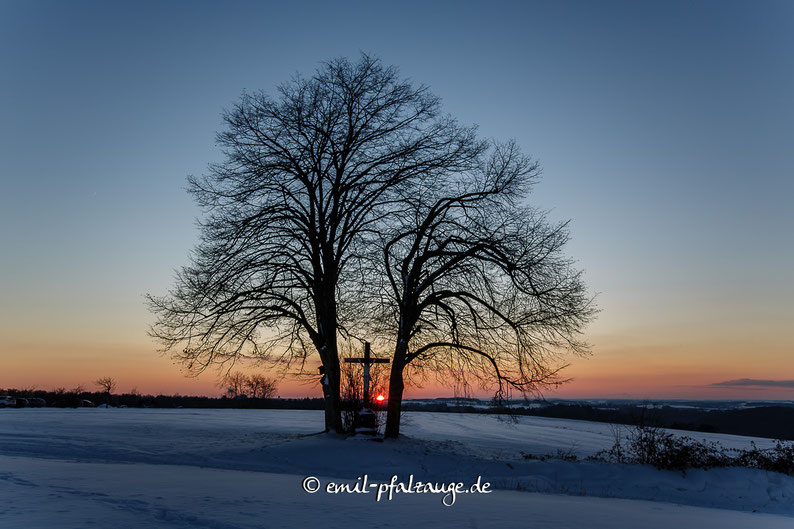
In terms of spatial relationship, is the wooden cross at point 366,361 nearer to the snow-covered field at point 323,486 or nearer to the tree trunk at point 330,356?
the tree trunk at point 330,356

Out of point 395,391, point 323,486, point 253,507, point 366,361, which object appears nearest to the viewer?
point 253,507

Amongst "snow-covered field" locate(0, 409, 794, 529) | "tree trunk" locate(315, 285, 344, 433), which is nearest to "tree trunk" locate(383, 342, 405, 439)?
"snow-covered field" locate(0, 409, 794, 529)

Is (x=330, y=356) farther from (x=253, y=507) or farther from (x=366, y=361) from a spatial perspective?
(x=253, y=507)

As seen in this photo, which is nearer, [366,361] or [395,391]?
[395,391]

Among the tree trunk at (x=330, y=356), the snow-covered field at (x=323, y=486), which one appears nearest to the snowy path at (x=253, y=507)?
the snow-covered field at (x=323, y=486)

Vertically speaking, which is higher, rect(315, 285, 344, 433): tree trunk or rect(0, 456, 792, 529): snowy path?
rect(315, 285, 344, 433): tree trunk

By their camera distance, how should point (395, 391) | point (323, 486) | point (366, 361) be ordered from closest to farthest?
1. point (323, 486)
2. point (395, 391)
3. point (366, 361)

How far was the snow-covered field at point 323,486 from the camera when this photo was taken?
27.1 ft

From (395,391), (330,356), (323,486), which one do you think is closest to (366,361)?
(330,356)

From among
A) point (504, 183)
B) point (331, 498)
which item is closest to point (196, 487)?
point (331, 498)

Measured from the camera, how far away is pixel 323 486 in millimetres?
11883

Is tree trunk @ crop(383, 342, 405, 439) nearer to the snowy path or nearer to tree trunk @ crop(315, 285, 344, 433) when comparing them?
tree trunk @ crop(315, 285, 344, 433)

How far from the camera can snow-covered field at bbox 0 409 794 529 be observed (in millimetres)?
8266

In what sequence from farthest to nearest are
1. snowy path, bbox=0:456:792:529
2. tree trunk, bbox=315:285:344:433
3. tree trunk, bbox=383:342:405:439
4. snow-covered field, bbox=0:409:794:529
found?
tree trunk, bbox=315:285:344:433 → tree trunk, bbox=383:342:405:439 → snow-covered field, bbox=0:409:794:529 → snowy path, bbox=0:456:792:529
